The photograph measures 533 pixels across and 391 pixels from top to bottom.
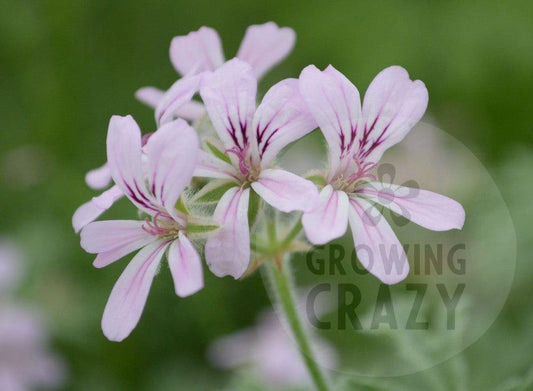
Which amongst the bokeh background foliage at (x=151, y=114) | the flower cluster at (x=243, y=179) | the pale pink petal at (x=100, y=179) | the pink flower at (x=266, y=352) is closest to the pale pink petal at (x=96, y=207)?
the flower cluster at (x=243, y=179)

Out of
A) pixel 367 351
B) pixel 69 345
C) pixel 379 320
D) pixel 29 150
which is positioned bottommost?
pixel 367 351

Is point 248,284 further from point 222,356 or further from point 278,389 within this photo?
point 278,389

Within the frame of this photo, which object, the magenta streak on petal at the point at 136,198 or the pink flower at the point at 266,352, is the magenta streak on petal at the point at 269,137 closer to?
the magenta streak on petal at the point at 136,198

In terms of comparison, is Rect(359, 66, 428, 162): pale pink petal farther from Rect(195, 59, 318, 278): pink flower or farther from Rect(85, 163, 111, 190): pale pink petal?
Rect(85, 163, 111, 190): pale pink petal

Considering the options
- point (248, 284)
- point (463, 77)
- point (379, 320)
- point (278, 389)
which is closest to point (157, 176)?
point (379, 320)

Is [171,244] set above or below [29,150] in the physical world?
below

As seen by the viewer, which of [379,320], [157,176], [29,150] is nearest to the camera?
[157,176]

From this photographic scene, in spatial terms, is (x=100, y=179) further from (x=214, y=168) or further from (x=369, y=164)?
(x=369, y=164)

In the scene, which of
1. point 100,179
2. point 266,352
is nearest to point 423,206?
point 100,179
